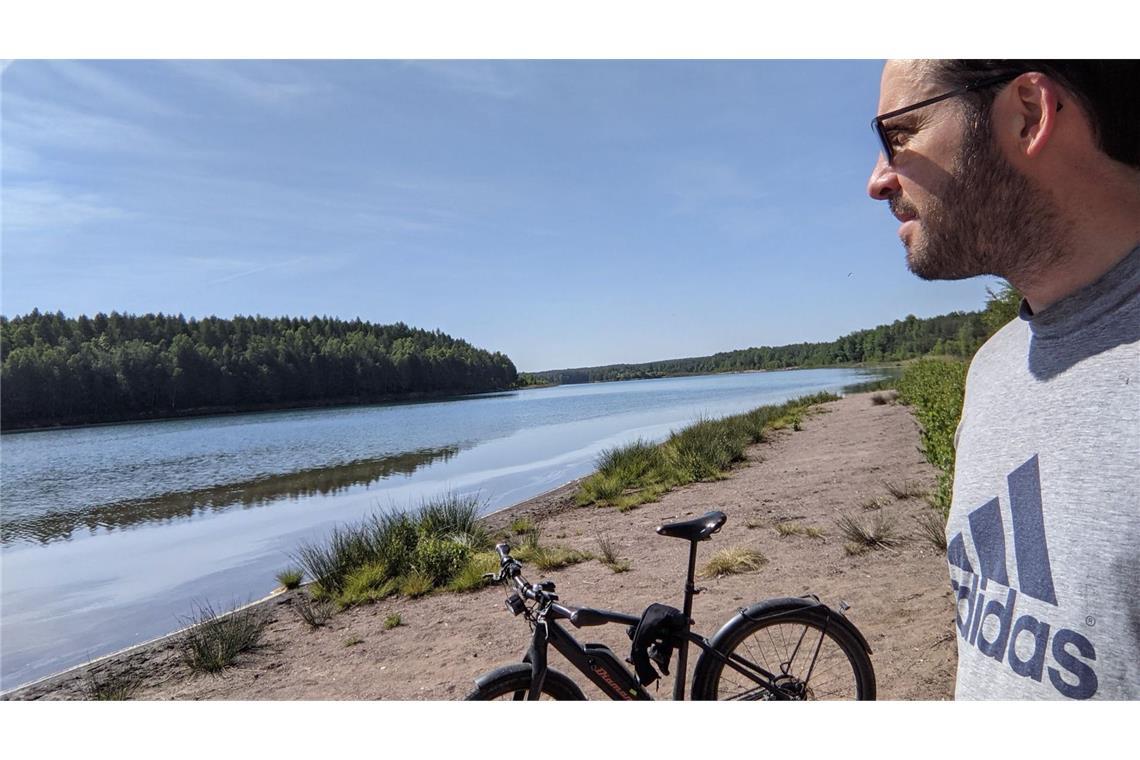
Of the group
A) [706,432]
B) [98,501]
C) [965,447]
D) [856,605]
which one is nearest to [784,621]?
[965,447]

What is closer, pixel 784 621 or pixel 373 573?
pixel 784 621

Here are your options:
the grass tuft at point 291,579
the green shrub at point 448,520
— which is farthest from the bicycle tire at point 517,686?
the grass tuft at point 291,579

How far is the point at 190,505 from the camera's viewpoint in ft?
43.7

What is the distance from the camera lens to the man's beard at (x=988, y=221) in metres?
0.78

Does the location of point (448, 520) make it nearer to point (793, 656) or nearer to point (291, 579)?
point (291, 579)

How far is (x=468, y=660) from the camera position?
4234 millimetres

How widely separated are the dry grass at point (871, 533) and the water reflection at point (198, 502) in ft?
36.8

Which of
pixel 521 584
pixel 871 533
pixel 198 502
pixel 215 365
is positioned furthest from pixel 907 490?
pixel 215 365

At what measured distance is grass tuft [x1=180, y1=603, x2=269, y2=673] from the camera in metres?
4.75

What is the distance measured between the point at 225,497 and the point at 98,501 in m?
3.28

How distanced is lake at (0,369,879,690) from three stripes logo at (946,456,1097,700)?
6.96 metres

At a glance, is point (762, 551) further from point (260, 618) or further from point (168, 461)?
point (168, 461)

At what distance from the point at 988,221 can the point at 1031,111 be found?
0.45ft

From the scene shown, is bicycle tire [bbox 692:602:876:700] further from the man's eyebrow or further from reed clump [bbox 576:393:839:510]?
reed clump [bbox 576:393:839:510]
